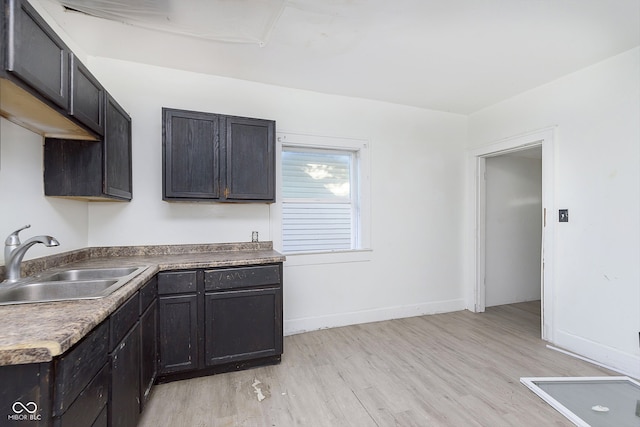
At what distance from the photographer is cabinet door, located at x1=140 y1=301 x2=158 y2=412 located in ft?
5.76

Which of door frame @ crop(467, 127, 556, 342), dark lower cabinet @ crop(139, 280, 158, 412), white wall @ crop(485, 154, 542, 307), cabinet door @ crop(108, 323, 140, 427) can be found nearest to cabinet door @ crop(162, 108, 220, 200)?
dark lower cabinet @ crop(139, 280, 158, 412)

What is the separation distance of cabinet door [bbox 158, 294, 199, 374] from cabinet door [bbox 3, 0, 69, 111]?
55.2 inches

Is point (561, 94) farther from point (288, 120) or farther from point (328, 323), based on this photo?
point (328, 323)

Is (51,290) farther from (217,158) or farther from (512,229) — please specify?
(512,229)

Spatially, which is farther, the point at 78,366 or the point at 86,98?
the point at 86,98

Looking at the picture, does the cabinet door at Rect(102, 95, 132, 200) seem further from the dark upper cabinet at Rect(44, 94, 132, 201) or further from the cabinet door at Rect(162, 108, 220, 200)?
the cabinet door at Rect(162, 108, 220, 200)

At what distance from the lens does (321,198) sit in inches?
133

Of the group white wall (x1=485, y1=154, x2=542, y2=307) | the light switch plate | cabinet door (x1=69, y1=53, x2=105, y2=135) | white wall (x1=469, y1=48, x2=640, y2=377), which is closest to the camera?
cabinet door (x1=69, y1=53, x2=105, y2=135)

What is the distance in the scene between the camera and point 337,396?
6.73ft

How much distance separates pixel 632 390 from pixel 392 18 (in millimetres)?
3188

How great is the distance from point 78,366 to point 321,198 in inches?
104

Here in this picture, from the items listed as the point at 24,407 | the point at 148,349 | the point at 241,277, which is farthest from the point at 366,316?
the point at 24,407

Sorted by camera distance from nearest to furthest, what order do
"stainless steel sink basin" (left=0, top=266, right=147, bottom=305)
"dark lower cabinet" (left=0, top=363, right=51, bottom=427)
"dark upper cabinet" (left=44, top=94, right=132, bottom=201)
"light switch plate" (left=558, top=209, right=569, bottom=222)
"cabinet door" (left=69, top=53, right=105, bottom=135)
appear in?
"dark lower cabinet" (left=0, top=363, right=51, bottom=427)
"stainless steel sink basin" (left=0, top=266, right=147, bottom=305)
"cabinet door" (left=69, top=53, right=105, bottom=135)
"dark upper cabinet" (left=44, top=94, right=132, bottom=201)
"light switch plate" (left=558, top=209, right=569, bottom=222)

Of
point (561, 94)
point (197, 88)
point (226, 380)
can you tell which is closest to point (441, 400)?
point (226, 380)
